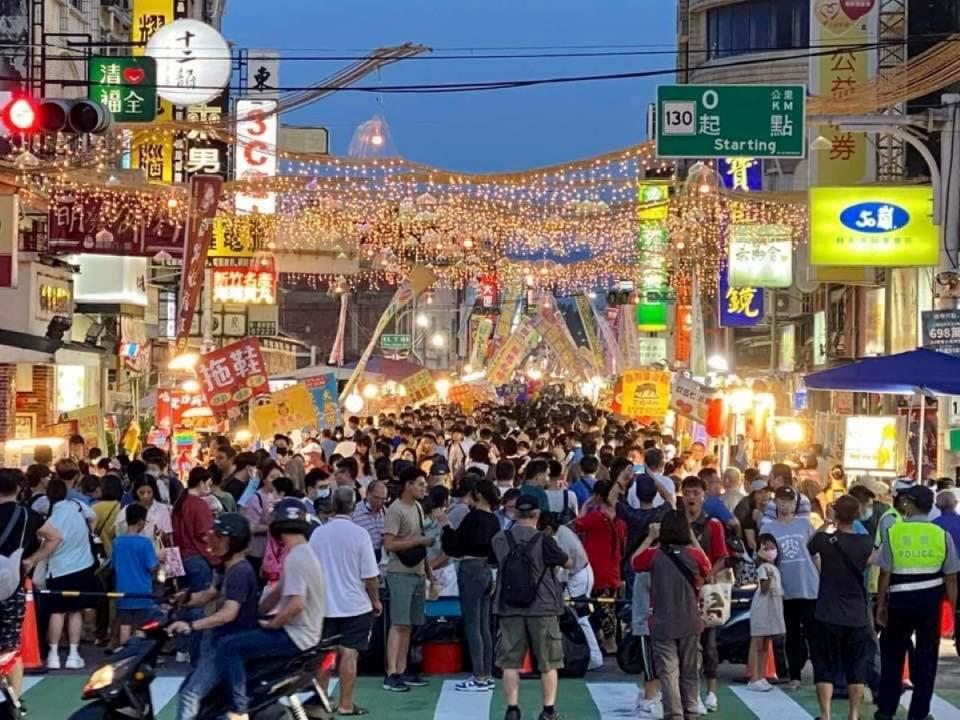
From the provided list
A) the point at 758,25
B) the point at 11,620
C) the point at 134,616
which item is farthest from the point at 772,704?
the point at 758,25

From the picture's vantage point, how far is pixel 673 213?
3438 centimetres

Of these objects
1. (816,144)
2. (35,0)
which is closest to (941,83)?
(816,144)

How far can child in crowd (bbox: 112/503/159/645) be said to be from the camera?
47.6ft

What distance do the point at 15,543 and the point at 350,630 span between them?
91.3 inches

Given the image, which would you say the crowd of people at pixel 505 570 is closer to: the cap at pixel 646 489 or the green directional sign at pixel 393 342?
the cap at pixel 646 489

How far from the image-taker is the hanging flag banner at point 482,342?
73.4 metres

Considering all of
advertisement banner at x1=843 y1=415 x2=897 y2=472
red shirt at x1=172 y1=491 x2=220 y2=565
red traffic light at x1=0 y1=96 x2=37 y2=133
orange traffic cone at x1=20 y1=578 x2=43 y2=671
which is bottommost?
orange traffic cone at x1=20 y1=578 x2=43 y2=671

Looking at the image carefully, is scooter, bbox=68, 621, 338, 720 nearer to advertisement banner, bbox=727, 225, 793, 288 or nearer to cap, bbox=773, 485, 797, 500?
cap, bbox=773, 485, 797, 500

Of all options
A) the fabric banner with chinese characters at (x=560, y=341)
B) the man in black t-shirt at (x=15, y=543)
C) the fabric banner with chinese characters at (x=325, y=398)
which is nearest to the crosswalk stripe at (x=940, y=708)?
the man in black t-shirt at (x=15, y=543)

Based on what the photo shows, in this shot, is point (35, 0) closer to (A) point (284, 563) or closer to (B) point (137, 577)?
(B) point (137, 577)

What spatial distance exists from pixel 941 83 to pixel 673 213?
12.6 metres

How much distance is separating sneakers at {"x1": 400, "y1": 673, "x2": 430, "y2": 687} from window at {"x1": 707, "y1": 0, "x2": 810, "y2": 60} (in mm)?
49843

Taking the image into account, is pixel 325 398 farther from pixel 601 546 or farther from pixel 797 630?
pixel 797 630

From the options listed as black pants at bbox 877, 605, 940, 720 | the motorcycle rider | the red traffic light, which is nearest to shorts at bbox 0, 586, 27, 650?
the motorcycle rider
